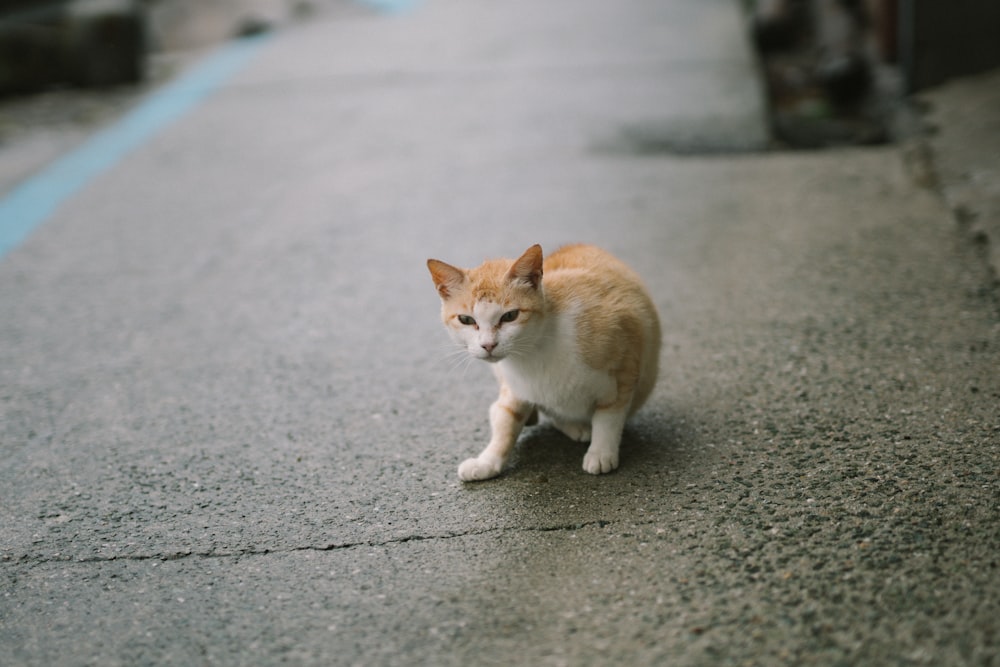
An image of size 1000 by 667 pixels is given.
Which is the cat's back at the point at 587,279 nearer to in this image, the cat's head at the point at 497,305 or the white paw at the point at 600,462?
the cat's head at the point at 497,305

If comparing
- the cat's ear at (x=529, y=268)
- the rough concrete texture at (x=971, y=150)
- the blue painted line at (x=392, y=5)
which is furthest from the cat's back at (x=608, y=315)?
the blue painted line at (x=392, y=5)

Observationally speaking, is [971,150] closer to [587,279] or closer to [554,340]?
[587,279]

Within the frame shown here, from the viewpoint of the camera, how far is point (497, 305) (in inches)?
105

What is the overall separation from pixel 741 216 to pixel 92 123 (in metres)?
5.31

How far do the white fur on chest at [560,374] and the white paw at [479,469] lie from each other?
237mm

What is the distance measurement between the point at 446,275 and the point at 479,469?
60cm

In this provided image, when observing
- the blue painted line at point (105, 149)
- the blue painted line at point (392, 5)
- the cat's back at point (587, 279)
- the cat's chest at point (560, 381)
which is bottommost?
the blue painted line at point (105, 149)

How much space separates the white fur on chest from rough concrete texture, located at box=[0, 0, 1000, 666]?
25 centimetres

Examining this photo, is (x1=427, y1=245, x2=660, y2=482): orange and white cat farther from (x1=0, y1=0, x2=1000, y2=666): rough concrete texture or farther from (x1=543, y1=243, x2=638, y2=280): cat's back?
(x1=0, y1=0, x2=1000, y2=666): rough concrete texture

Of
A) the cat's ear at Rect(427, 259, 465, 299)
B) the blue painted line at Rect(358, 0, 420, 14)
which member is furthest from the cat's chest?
the blue painted line at Rect(358, 0, 420, 14)

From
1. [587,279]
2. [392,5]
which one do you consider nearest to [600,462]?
[587,279]

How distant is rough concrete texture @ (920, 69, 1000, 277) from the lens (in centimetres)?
434

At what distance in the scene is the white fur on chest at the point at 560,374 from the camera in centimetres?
276

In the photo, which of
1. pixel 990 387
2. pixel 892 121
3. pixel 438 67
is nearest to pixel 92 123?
pixel 438 67
